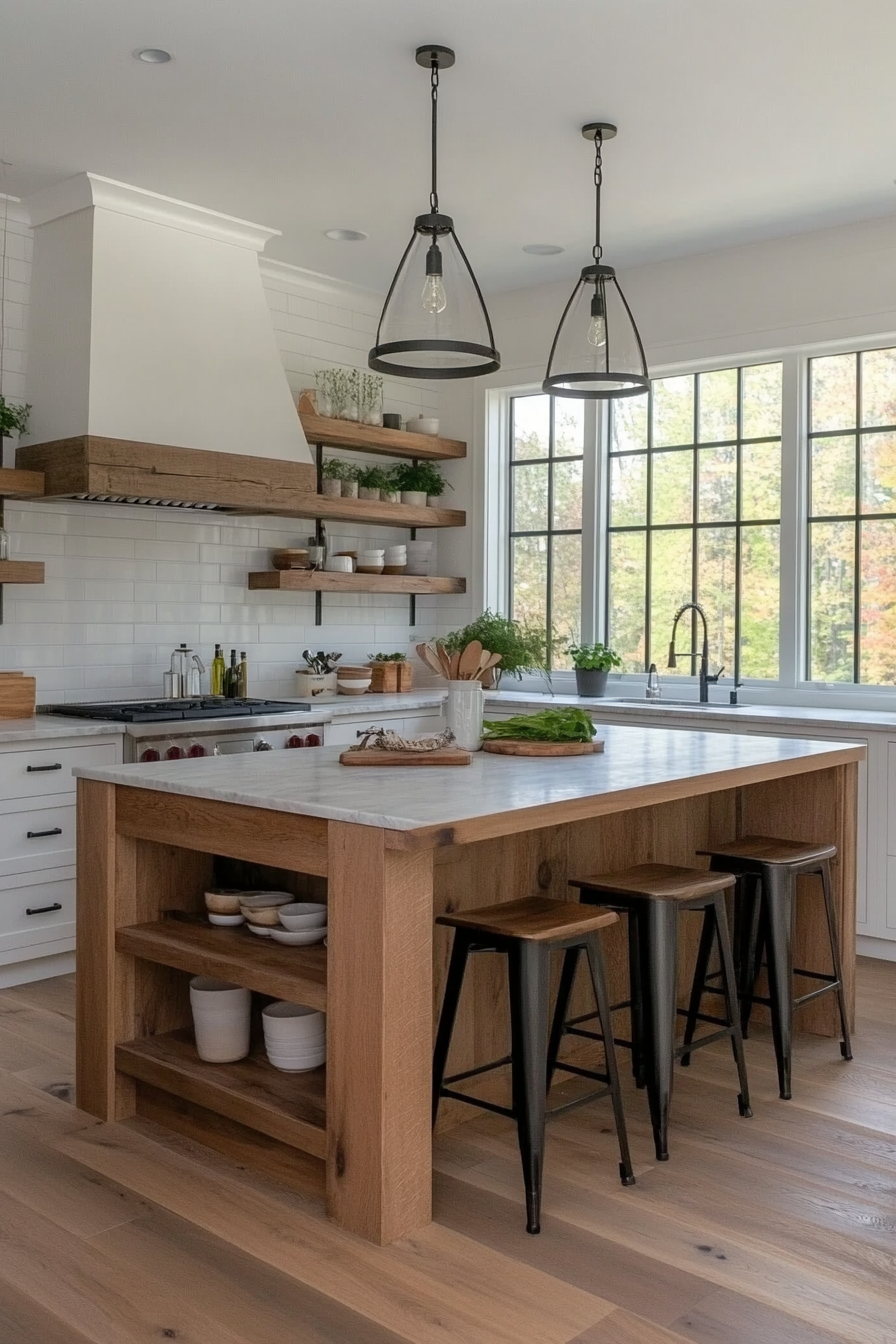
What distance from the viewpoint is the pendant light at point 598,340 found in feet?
12.0

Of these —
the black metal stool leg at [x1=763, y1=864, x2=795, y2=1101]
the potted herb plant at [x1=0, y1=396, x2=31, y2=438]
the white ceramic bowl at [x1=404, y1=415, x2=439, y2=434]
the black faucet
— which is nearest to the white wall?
the potted herb plant at [x1=0, y1=396, x2=31, y2=438]

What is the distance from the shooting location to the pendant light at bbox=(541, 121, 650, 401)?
3662mm

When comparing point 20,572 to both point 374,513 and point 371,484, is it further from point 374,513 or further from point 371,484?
point 371,484

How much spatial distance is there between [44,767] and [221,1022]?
1759 mm

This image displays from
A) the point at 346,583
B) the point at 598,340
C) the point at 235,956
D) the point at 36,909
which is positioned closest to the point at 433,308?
the point at 598,340

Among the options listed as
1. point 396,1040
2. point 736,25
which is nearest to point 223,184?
point 736,25

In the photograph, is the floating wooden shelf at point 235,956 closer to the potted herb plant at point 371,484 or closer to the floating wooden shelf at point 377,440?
the floating wooden shelf at point 377,440

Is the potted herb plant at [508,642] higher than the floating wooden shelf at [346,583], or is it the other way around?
the floating wooden shelf at [346,583]

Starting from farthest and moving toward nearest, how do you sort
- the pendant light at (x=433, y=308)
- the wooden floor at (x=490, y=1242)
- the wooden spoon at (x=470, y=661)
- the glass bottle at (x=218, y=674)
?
the glass bottle at (x=218, y=674) < the wooden spoon at (x=470, y=661) < the pendant light at (x=433, y=308) < the wooden floor at (x=490, y=1242)

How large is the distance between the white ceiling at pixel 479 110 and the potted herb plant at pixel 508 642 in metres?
1.84

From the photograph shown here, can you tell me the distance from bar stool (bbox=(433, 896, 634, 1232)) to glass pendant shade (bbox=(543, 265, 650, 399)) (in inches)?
67.2

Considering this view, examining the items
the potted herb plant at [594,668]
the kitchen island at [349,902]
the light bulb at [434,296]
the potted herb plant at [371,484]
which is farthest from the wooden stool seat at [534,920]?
the potted herb plant at [371,484]

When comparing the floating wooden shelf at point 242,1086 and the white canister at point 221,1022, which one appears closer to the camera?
the floating wooden shelf at point 242,1086

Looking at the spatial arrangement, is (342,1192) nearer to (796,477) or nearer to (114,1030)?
(114,1030)
